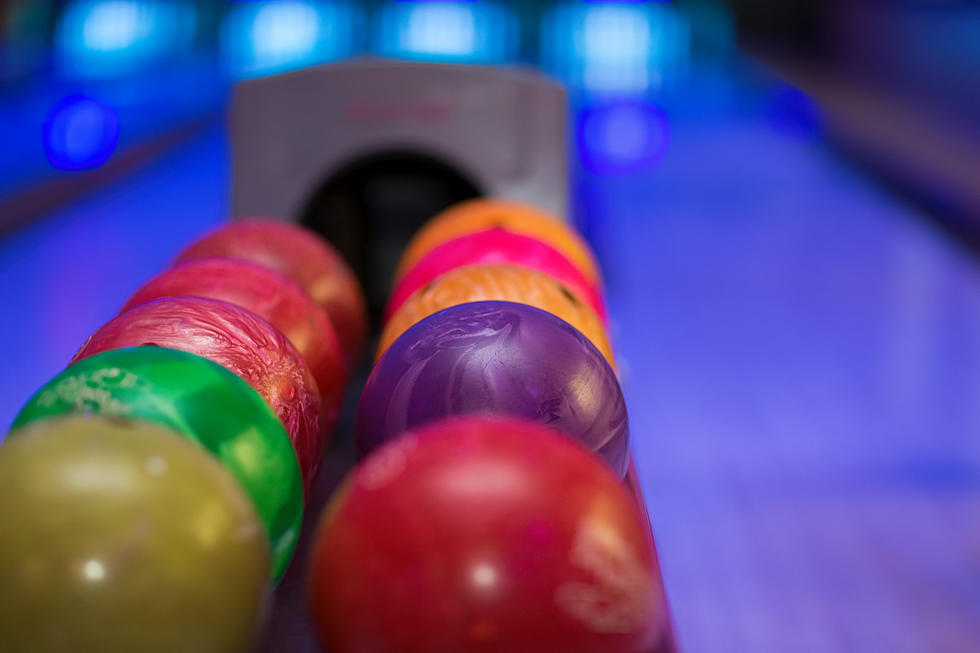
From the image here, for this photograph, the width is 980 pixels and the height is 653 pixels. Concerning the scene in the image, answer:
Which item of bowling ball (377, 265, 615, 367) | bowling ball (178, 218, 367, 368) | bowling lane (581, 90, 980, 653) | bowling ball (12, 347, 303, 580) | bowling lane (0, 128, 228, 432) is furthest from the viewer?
bowling lane (0, 128, 228, 432)

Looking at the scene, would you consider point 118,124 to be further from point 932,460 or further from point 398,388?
point 398,388

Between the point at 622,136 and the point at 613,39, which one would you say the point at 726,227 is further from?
the point at 613,39

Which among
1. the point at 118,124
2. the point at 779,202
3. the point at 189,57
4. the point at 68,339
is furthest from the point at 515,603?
the point at 189,57

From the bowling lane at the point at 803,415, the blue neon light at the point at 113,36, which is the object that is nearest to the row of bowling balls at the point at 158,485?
the bowling lane at the point at 803,415

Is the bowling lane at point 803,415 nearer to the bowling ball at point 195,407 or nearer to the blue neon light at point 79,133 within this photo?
the bowling ball at point 195,407

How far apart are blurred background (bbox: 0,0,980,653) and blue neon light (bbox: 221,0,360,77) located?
0.9 inches

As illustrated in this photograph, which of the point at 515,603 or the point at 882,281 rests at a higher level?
the point at 882,281

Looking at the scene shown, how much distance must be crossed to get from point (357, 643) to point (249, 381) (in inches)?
14.6

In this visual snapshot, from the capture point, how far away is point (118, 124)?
559cm

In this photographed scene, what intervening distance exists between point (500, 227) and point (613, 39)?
6.79 meters

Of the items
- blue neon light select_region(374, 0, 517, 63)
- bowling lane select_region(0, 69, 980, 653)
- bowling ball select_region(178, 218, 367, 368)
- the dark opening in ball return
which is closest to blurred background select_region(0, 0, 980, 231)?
blue neon light select_region(374, 0, 517, 63)

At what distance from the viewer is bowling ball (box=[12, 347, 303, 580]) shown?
0.89 m

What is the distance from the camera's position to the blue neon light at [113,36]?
6.75 metres

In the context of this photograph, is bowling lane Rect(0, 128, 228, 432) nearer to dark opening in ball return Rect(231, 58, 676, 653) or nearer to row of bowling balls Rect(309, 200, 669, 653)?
dark opening in ball return Rect(231, 58, 676, 653)
